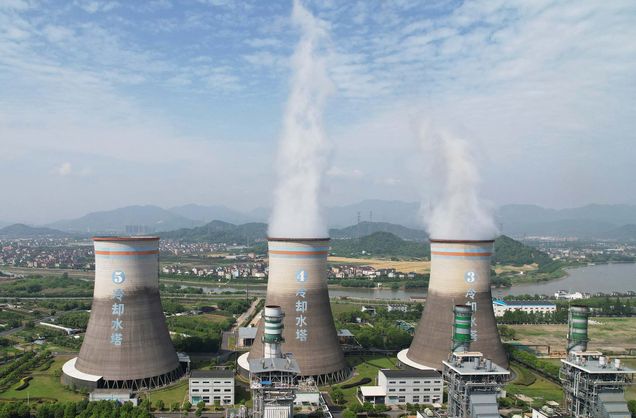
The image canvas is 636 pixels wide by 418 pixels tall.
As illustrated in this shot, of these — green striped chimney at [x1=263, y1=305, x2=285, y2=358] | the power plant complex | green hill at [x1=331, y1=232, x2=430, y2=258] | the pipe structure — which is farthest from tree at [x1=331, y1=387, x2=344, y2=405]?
green hill at [x1=331, y1=232, x2=430, y2=258]

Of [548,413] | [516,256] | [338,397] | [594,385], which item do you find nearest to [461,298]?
[548,413]

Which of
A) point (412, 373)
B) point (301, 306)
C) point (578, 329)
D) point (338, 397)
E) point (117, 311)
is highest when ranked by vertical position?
point (301, 306)

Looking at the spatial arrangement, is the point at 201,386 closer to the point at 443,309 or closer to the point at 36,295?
the point at 443,309

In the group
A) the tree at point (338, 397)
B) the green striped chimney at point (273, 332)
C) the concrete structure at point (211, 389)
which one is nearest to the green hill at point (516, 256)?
the tree at point (338, 397)

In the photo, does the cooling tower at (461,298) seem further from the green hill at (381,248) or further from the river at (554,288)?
the green hill at (381,248)

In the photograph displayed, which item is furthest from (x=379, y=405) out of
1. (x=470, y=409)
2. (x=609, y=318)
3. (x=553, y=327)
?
(x=609, y=318)

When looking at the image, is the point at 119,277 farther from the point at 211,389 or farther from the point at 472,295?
the point at 472,295

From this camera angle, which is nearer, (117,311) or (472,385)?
(472,385)

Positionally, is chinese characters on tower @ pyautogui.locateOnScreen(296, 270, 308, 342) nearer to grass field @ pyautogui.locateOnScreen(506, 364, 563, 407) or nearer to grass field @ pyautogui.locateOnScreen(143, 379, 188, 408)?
grass field @ pyautogui.locateOnScreen(143, 379, 188, 408)
